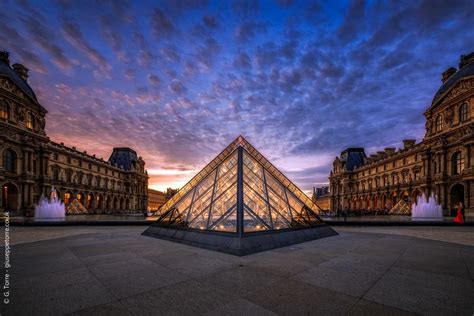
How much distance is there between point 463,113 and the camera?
31.0 meters

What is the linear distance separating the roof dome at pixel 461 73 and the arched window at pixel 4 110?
59.2 metres

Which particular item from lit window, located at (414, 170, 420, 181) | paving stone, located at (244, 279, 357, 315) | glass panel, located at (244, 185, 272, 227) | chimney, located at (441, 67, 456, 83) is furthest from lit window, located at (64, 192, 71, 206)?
chimney, located at (441, 67, 456, 83)

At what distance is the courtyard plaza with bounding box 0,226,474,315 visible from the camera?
10.0 feet

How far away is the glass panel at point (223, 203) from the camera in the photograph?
26.4ft

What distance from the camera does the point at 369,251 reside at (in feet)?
21.8

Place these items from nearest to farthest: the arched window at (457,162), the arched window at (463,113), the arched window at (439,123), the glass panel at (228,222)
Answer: the glass panel at (228,222) → the arched window at (463,113) → the arched window at (457,162) → the arched window at (439,123)

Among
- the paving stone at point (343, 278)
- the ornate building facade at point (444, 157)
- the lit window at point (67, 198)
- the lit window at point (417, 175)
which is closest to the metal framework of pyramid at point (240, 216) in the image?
the paving stone at point (343, 278)

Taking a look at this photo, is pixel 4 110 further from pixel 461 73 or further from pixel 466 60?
pixel 466 60

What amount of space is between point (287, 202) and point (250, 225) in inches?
108

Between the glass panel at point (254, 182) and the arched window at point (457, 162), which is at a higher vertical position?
the arched window at point (457, 162)

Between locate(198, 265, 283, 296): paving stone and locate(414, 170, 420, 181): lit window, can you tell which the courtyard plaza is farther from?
locate(414, 170, 420, 181): lit window

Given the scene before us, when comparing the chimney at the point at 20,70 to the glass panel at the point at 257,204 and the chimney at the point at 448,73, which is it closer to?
the glass panel at the point at 257,204

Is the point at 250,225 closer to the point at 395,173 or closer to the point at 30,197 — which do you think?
the point at 30,197

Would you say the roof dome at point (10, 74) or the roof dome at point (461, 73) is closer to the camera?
the roof dome at point (461, 73)
